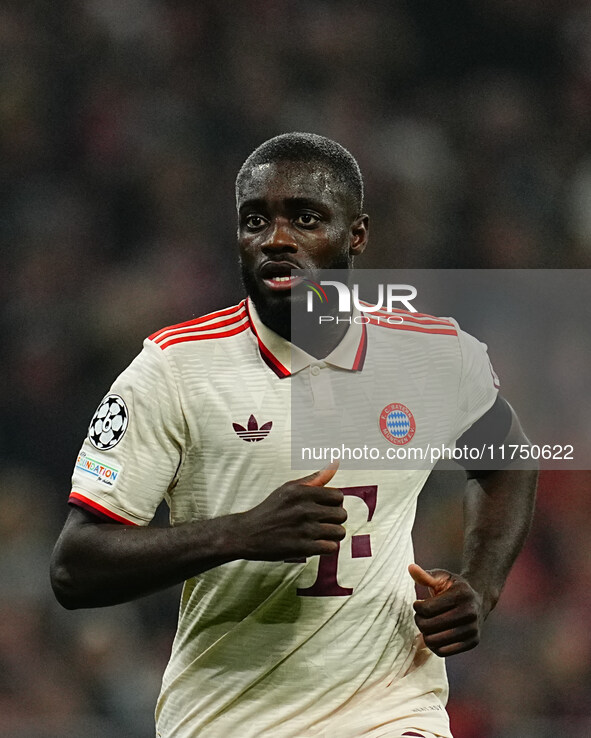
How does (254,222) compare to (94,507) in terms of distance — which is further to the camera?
(254,222)

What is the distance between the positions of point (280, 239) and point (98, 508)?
629 mm

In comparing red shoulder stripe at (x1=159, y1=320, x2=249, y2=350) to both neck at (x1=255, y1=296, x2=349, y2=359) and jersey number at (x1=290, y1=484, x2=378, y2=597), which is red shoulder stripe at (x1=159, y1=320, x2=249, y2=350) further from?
jersey number at (x1=290, y1=484, x2=378, y2=597)

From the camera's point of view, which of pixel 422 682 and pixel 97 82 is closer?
pixel 422 682

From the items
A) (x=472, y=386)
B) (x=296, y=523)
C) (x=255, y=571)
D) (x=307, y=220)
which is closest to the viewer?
(x=296, y=523)

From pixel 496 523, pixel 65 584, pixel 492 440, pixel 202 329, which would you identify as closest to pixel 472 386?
pixel 492 440

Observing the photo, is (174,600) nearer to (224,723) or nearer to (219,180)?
(219,180)

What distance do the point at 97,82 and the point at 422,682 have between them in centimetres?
326

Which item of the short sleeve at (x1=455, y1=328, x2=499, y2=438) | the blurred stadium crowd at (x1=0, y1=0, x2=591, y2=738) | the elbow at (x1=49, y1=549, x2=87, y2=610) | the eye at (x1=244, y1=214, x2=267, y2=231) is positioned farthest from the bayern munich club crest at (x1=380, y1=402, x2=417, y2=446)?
the blurred stadium crowd at (x1=0, y1=0, x2=591, y2=738)

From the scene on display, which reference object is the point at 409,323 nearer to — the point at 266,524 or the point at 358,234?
the point at 358,234

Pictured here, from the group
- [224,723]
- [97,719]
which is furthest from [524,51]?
[224,723]

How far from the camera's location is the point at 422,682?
2.21 metres

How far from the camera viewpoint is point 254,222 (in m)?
2.26

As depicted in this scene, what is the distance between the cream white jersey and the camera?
2.09 metres

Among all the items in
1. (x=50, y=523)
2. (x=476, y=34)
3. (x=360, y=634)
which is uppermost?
(x=476, y=34)
